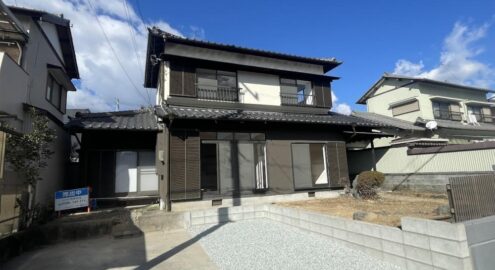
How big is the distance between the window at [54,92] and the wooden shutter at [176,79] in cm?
460

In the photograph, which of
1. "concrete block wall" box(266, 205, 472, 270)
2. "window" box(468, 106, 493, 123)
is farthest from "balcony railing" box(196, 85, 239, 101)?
"window" box(468, 106, 493, 123)

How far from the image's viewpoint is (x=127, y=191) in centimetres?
1054

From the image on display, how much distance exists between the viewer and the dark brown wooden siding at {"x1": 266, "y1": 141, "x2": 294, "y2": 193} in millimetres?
10141

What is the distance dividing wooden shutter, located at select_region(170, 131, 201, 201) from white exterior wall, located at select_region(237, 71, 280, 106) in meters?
3.28

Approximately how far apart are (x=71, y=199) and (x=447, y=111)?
83.6 ft

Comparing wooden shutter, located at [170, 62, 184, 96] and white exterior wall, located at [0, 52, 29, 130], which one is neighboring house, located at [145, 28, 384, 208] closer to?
wooden shutter, located at [170, 62, 184, 96]

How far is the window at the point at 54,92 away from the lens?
1044 centimetres

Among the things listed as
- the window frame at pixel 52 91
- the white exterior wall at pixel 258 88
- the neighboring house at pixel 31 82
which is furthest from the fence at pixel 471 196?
the window frame at pixel 52 91

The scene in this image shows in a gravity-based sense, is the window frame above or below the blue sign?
above

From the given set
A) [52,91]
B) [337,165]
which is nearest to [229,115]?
[337,165]

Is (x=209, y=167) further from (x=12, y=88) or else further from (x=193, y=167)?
(x=12, y=88)

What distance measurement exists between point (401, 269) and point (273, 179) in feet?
19.5

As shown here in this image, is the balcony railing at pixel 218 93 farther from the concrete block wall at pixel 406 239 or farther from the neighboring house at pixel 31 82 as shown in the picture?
the concrete block wall at pixel 406 239

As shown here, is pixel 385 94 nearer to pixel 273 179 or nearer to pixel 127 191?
pixel 273 179
